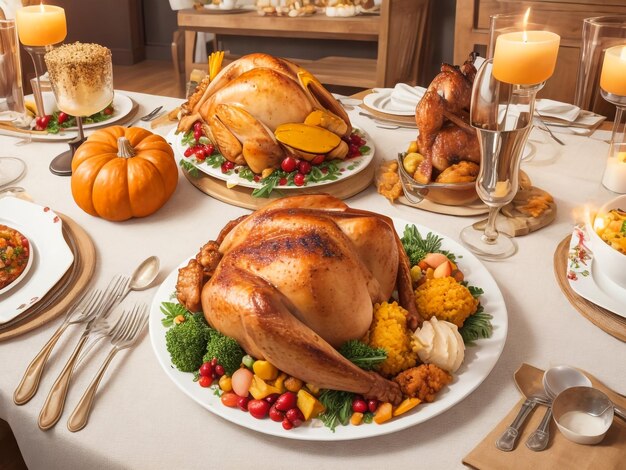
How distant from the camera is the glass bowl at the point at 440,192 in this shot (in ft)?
5.46

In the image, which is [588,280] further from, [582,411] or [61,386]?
[61,386]

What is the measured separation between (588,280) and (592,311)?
9cm

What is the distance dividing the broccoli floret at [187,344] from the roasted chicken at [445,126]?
2.78ft

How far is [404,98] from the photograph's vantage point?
235cm

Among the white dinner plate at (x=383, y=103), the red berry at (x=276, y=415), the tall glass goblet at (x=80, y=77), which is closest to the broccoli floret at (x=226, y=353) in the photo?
the red berry at (x=276, y=415)

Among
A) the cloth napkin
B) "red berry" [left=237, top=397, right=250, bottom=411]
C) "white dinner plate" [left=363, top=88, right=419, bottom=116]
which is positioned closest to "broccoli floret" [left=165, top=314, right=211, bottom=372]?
"red berry" [left=237, top=397, right=250, bottom=411]

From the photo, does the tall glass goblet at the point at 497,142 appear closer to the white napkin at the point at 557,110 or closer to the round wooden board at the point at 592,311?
the round wooden board at the point at 592,311

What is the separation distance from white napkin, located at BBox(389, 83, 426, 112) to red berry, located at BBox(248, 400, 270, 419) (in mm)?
1547

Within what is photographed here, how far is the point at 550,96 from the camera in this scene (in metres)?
3.36

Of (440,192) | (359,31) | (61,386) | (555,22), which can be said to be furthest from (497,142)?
(359,31)

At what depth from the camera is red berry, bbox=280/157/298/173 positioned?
1763 mm

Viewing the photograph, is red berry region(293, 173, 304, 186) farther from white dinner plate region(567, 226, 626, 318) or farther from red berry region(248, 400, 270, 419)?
red berry region(248, 400, 270, 419)

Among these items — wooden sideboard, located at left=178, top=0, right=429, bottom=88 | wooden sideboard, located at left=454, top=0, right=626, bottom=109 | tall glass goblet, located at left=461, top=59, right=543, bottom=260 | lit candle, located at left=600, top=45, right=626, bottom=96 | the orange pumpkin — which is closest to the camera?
tall glass goblet, located at left=461, top=59, right=543, bottom=260

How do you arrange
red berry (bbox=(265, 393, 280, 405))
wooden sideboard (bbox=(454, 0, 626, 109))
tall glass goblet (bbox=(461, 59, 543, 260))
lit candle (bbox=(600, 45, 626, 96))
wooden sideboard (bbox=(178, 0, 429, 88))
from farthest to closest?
wooden sideboard (bbox=(178, 0, 429, 88)) < wooden sideboard (bbox=(454, 0, 626, 109)) < lit candle (bbox=(600, 45, 626, 96)) < tall glass goblet (bbox=(461, 59, 543, 260)) < red berry (bbox=(265, 393, 280, 405))
